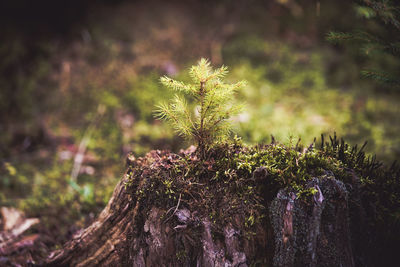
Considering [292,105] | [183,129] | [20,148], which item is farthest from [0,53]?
[292,105]

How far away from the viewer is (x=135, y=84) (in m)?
7.05

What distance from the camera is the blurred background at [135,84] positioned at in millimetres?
4699

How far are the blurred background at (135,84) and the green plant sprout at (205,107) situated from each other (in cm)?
176

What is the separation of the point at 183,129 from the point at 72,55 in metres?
6.44

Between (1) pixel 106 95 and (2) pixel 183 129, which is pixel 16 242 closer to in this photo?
(2) pixel 183 129

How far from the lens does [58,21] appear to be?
22.8 feet

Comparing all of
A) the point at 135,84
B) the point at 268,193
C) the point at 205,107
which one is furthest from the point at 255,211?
the point at 135,84

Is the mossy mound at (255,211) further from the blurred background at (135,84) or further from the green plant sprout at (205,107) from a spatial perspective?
the blurred background at (135,84)

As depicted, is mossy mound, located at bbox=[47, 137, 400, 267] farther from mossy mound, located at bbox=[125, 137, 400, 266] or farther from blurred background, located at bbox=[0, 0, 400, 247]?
blurred background, located at bbox=[0, 0, 400, 247]

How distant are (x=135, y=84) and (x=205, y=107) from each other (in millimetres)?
5423

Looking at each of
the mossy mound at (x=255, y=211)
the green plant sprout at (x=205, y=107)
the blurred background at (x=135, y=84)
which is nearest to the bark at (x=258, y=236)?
the mossy mound at (x=255, y=211)

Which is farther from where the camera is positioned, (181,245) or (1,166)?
(1,166)

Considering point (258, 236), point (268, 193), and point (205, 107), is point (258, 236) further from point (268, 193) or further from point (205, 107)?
point (205, 107)

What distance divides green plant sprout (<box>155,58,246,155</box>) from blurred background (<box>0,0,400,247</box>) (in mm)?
1765
